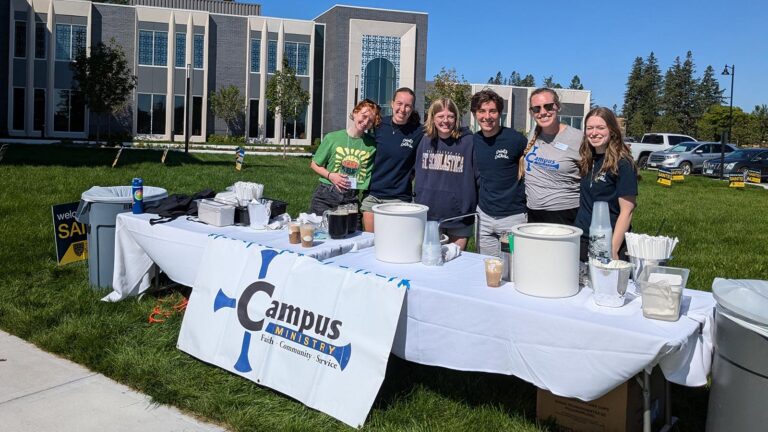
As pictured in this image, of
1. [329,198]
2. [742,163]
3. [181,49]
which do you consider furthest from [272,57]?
[329,198]

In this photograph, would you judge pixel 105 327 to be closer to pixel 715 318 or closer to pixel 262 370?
pixel 262 370

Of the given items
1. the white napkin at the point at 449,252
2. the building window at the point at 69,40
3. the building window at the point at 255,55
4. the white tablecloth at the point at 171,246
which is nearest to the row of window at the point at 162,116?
the building window at the point at 255,55

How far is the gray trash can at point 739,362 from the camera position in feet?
8.21

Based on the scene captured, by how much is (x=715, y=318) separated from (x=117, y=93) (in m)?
34.9

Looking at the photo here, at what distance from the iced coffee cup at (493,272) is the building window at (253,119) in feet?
129

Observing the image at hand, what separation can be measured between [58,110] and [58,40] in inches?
171

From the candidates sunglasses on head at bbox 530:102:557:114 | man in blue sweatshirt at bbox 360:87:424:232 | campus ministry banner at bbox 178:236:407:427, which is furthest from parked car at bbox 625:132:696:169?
campus ministry banner at bbox 178:236:407:427

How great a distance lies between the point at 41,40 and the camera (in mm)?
38500

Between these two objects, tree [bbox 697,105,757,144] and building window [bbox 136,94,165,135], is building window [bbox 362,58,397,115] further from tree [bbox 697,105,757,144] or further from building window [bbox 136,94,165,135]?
tree [bbox 697,105,757,144]

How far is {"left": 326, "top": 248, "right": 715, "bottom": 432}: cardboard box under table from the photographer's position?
2842 millimetres

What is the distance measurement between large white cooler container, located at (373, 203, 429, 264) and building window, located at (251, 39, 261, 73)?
131 ft

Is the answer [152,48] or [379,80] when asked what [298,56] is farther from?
[152,48]

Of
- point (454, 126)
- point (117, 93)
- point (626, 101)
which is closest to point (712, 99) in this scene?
point (626, 101)

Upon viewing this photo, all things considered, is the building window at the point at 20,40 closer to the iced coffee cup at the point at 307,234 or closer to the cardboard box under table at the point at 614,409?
the iced coffee cup at the point at 307,234
